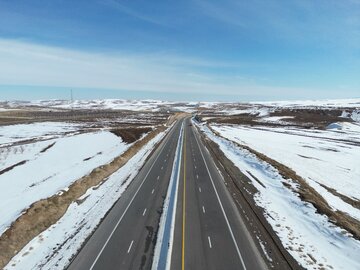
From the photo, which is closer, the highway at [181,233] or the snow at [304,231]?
the highway at [181,233]

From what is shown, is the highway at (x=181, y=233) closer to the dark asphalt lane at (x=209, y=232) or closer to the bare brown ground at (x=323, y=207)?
the dark asphalt lane at (x=209, y=232)

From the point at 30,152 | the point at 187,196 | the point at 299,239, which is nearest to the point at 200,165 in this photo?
the point at 187,196

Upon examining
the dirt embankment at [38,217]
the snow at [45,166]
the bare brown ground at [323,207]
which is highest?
the bare brown ground at [323,207]

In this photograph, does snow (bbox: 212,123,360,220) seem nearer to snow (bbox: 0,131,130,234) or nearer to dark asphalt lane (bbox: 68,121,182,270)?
dark asphalt lane (bbox: 68,121,182,270)

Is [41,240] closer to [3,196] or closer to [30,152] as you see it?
[3,196]

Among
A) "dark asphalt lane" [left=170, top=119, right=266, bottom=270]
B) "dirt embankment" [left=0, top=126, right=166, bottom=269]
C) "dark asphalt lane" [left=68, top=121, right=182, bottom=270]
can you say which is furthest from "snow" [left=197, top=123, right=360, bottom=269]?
"dirt embankment" [left=0, top=126, right=166, bottom=269]

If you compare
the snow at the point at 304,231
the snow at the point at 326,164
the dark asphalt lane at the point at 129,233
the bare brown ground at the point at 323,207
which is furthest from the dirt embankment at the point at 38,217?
the snow at the point at 326,164

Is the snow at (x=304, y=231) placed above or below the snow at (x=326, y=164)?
above

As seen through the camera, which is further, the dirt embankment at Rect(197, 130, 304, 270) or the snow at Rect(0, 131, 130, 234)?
the snow at Rect(0, 131, 130, 234)
